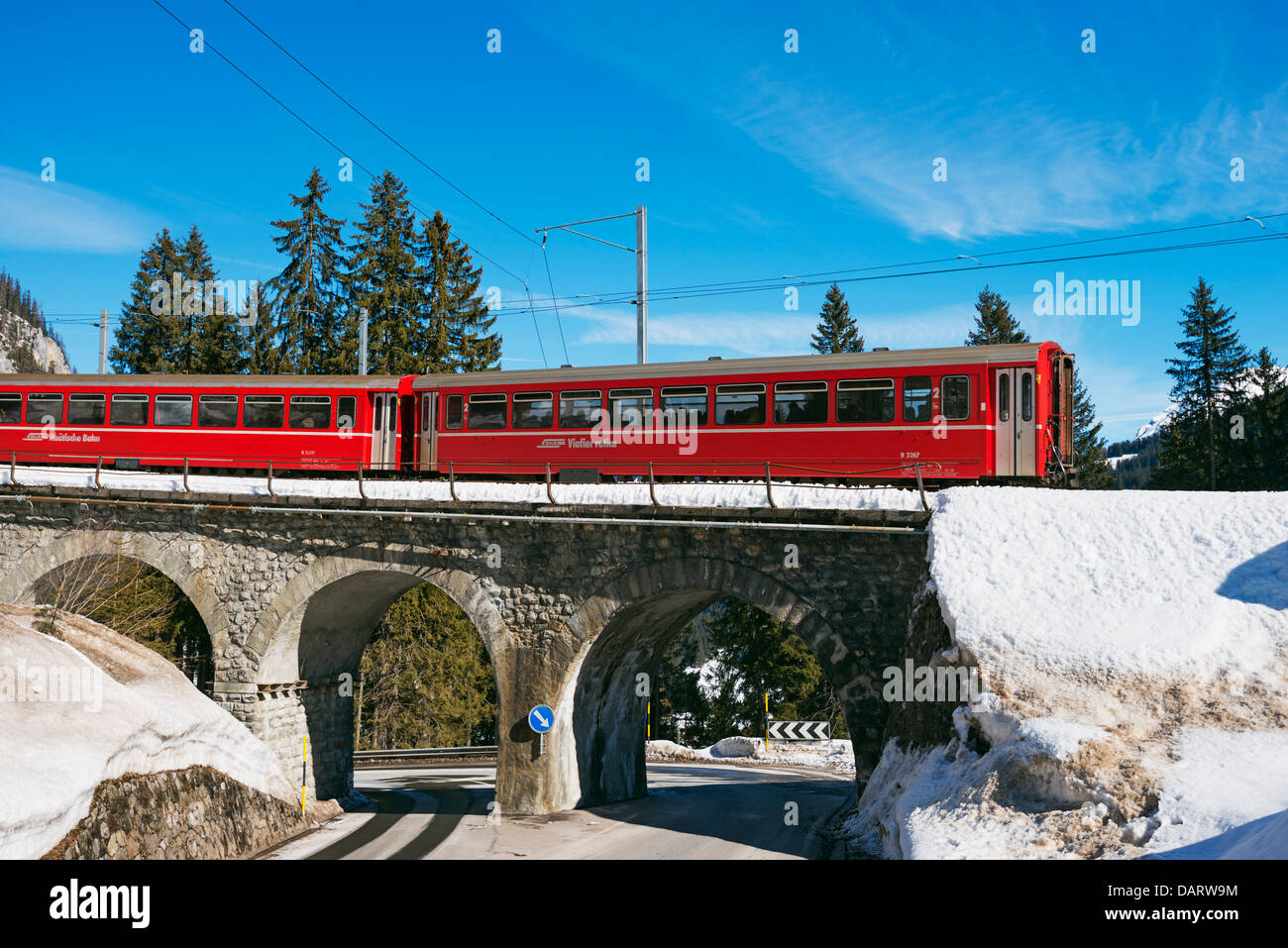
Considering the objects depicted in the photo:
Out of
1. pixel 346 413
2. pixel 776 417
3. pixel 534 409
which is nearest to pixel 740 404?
pixel 776 417

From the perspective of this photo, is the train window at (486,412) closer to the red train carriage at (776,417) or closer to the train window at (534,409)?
the red train carriage at (776,417)

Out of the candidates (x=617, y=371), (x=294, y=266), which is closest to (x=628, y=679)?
(x=617, y=371)

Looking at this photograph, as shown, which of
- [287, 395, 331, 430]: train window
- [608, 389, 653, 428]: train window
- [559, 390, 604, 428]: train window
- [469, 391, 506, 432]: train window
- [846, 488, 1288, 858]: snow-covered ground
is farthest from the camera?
[287, 395, 331, 430]: train window

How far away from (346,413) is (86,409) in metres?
8.71

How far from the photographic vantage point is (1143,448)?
614 ft

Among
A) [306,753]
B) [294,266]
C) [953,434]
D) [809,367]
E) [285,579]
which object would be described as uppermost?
[294,266]

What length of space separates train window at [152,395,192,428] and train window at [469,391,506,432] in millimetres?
9094

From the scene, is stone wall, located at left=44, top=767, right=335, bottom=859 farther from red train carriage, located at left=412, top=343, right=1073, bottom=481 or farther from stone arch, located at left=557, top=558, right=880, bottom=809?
red train carriage, located at left=412, top=343, right=1073, bottom=481

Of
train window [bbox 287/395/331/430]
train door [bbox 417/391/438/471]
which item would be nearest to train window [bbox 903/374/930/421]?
train door [bbox 417/391/438/471]

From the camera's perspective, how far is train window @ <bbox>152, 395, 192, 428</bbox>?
25.6 metres

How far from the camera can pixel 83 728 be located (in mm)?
12844
